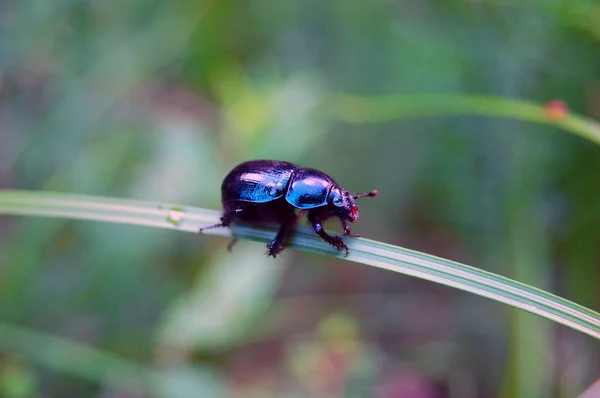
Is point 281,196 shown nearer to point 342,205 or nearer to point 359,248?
point 342,205

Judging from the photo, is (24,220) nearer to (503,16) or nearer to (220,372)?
(220,372)

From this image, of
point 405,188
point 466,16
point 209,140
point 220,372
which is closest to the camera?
point 220,372

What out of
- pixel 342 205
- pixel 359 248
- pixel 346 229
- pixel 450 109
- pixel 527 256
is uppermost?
pixel 450 109

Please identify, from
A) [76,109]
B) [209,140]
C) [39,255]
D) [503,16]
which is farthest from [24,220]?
[503,16]

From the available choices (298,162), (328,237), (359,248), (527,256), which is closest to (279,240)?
(328,237)

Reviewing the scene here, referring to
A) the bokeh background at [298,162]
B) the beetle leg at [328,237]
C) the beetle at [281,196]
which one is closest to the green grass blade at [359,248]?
the beetle leg at [328,237]

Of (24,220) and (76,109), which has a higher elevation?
(76,109)
